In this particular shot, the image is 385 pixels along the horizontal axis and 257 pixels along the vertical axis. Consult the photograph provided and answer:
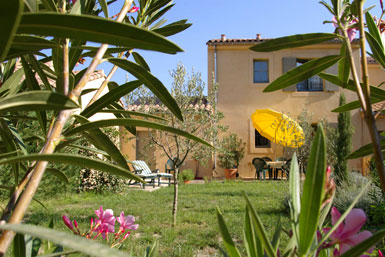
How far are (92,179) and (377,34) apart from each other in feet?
27.9

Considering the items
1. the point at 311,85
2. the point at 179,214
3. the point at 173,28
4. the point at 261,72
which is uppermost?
the point at 261,72

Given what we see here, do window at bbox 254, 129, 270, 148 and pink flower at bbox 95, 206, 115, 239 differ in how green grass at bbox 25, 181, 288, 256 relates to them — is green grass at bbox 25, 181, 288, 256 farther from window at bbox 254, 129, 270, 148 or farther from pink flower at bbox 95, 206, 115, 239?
window at bbox 254, 129, 270, 148

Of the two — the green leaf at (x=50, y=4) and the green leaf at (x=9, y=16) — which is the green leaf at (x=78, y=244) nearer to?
the green leaf at (x=9, y=16)

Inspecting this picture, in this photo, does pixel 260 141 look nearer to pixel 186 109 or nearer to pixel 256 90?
pixel 256 90

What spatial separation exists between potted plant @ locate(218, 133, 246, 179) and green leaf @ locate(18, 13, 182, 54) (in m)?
12.6

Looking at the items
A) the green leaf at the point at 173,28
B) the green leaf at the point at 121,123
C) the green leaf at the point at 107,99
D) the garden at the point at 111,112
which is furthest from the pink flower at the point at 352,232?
the green leaf at the point at 173,28

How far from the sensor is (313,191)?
1.17 ft

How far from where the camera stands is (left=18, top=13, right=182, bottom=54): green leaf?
0.33 meters

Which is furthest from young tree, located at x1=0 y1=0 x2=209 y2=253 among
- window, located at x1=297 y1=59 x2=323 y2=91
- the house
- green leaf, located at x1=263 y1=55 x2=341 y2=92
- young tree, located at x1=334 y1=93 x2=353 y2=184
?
window, located at x1=297 y1=59 x2=323 y2=91

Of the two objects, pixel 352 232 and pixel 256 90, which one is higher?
pixel 256 90

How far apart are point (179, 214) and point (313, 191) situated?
18.3 feet

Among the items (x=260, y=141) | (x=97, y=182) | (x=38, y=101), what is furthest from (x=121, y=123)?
(x=260, y=141)

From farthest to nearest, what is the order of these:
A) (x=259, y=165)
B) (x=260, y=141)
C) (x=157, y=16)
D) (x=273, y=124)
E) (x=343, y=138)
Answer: (x=260, y=141)
(x=259, y=165)
(x=273, y=124)
(x=343, y=138)
(x=157, y=16)

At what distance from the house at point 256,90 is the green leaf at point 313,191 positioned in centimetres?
1312
